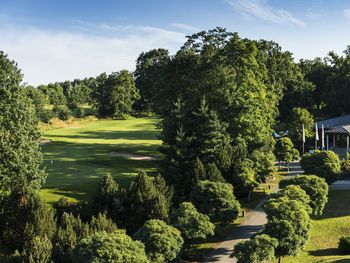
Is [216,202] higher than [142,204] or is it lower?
lower

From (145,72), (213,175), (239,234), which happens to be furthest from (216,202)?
(145,72)

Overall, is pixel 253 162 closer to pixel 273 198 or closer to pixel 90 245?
pixel 273 198

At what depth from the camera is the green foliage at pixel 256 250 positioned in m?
21.3

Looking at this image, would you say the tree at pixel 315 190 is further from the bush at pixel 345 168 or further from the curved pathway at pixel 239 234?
the bush at pixel 345 168

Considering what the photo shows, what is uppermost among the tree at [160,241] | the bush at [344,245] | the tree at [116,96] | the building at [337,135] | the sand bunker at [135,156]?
the tree at [116,96]

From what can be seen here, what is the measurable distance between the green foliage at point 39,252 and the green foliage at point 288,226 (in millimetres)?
12261

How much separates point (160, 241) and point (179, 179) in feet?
44.2

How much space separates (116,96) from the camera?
10031 centimetres

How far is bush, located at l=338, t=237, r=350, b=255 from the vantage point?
2589 centimetres

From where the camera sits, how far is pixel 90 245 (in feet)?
59.9

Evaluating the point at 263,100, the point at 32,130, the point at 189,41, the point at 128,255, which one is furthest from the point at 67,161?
the point at 128,255

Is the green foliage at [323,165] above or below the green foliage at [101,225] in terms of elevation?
above

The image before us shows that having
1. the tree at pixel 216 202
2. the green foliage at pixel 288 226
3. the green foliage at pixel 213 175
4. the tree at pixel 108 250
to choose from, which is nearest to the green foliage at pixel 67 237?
the tree at pixel 108 250

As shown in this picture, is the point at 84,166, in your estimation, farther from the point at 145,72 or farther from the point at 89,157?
the point at 145,72
